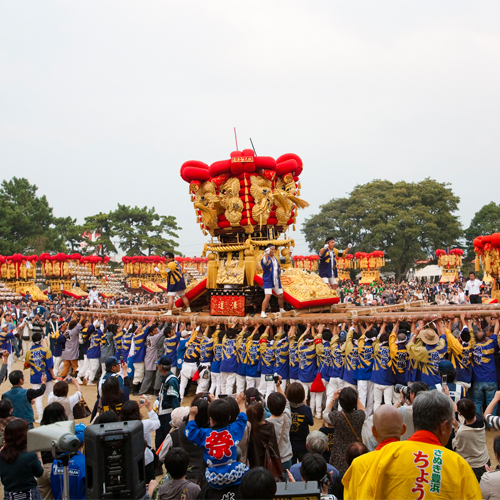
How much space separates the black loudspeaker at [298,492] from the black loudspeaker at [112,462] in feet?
3.45

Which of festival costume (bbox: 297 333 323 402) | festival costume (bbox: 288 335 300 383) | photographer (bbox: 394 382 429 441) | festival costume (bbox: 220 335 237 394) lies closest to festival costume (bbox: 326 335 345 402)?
festival costume (bbox: 297 333 323 402)

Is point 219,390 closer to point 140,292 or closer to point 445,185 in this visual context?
point 140,292

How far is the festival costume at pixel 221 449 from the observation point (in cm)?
360

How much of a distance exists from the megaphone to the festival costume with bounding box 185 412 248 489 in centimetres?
96

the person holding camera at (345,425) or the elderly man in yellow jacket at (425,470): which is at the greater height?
the elderly man in yellow jacket at (425,470)

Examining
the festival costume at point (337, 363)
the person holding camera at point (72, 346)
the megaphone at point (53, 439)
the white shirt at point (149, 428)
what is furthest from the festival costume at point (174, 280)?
the megaphone at point (53, 439)

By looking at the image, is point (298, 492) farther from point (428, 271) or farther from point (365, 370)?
point (428, 271)

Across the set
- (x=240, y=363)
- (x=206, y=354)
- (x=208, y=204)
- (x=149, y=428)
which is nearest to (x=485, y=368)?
(x=240, y=363)

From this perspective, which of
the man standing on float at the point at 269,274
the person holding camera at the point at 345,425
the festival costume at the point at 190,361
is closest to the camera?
the person holding camera at the point at 345,425

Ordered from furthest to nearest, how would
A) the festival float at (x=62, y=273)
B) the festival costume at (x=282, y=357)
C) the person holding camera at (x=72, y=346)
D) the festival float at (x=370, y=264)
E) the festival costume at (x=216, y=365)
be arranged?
the festival float at (x=370, y=264), the festival float at (x=62, y=273), the person holding camera at (x=72, y=346), the festival costume at (x=216, y=365), the festival costume at (x=282, y=357)

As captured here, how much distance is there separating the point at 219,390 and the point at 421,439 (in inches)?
315

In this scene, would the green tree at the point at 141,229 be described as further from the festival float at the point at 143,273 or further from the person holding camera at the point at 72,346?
the person holding camera at the point at 72,346

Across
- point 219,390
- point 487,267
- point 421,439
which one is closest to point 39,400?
point 219,390

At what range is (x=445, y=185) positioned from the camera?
48.3 metres
